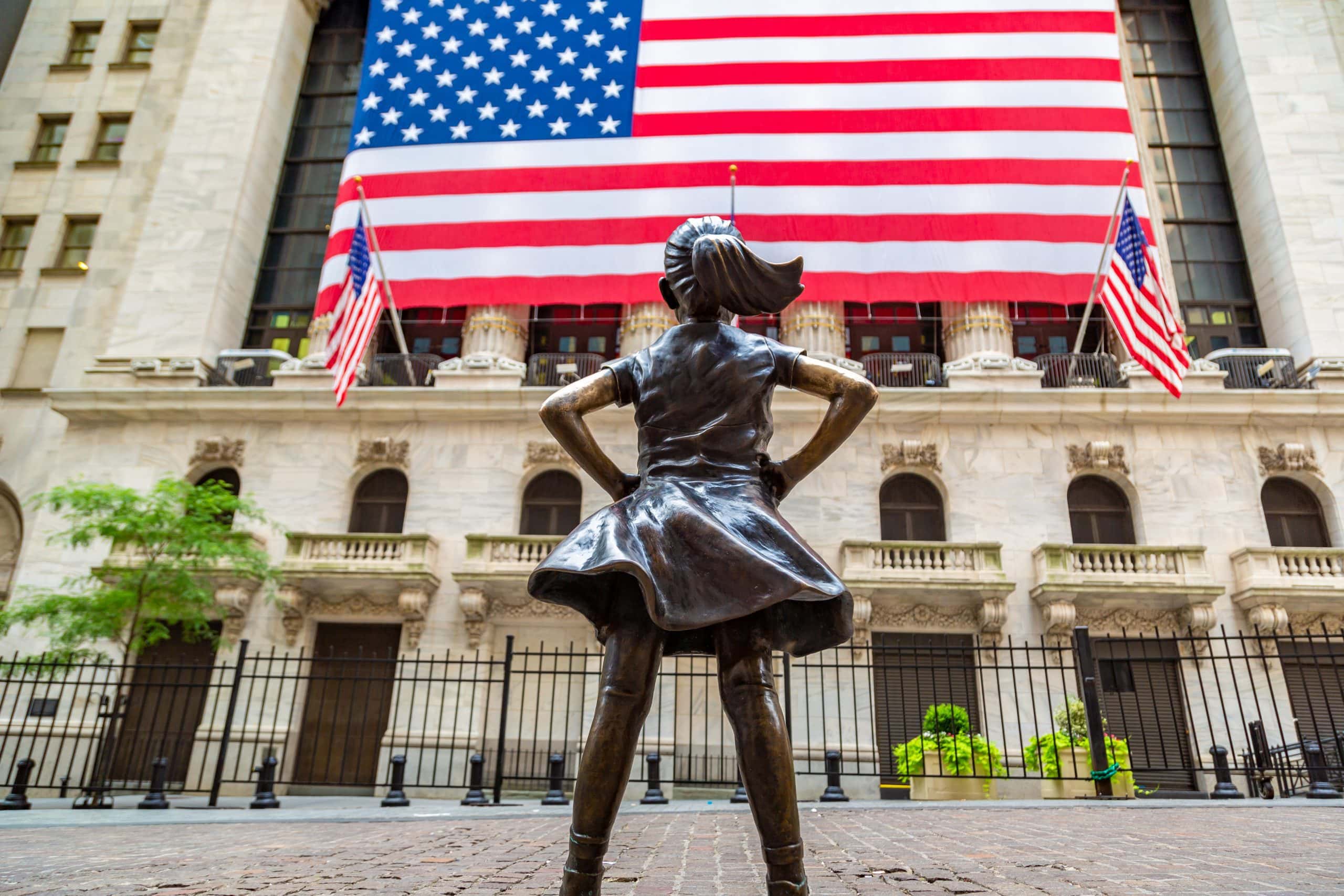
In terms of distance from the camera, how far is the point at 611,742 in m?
2.75

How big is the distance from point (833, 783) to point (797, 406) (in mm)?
10472

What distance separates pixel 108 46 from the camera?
1083 inches

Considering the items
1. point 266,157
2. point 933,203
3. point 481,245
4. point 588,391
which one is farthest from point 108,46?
point 588,391

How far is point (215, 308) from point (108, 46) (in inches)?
454

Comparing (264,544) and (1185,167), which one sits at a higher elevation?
(1185,167)

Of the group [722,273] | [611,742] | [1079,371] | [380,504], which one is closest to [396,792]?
[611,742]

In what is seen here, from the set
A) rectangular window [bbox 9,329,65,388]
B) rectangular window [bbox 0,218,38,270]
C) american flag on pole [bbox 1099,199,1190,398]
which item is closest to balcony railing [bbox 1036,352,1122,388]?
american flag on pole [bbox 1099,199,1190,398]

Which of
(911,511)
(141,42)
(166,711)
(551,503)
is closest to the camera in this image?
(166,711)

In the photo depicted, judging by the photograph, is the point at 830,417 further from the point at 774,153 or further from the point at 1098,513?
the point at 1098,513

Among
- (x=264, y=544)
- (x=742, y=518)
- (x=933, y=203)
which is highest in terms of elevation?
(x=933, y=203)

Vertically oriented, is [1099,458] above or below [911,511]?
above

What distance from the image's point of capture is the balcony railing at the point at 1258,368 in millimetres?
20500

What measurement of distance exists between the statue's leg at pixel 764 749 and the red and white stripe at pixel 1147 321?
1500 centimetres

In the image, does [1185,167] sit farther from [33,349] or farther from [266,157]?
[33,349]
